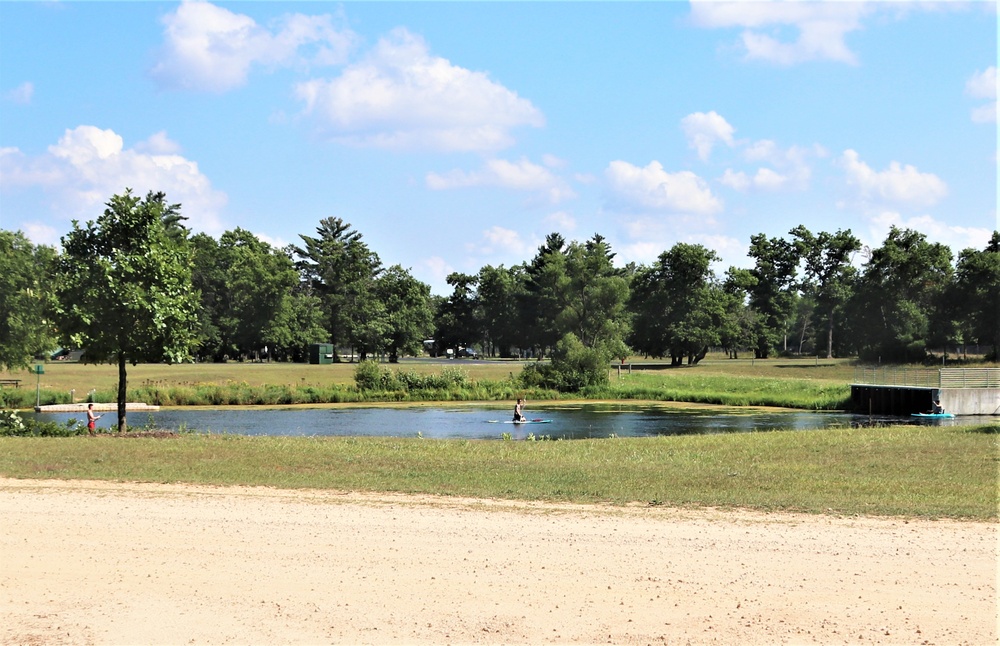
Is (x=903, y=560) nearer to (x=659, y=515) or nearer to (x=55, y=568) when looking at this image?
(x=659, y=515)

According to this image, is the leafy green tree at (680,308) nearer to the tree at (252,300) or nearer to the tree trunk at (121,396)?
the tree at (252,300)

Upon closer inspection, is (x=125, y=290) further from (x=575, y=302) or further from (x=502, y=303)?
(x=502, y=303)

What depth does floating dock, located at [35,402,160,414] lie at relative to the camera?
52.0m

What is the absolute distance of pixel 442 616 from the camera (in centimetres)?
907

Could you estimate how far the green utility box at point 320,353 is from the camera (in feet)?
341

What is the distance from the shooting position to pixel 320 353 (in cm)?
10394

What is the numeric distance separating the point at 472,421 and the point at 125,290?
24.9 metres

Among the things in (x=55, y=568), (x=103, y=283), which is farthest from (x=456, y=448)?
(x=55, y=568)

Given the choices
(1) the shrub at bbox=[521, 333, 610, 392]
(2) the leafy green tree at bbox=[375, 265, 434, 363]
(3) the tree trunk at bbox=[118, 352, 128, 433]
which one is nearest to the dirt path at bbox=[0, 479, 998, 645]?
(3) the tree trunk at bbox=[118, 352, 128, 433]

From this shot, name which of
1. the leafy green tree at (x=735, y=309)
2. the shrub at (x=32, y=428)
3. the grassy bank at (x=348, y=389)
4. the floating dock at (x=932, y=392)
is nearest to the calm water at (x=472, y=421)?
the floating dock at (x=932, y=392)

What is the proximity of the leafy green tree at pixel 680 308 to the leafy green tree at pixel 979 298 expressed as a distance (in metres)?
26.1

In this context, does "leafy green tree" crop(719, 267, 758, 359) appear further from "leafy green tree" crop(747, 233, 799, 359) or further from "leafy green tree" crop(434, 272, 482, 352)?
"leafy green tree" crop(434, 272, 482, 352)

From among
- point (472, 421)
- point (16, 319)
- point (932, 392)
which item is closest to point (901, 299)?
point (932, 392)

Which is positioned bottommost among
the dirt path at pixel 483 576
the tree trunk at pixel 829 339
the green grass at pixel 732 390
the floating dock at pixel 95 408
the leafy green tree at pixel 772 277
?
the floating dock at pixel 95 408
